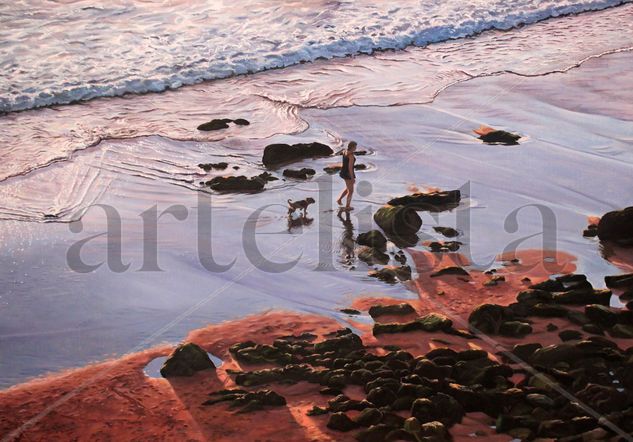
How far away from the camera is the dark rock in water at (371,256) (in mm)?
9539

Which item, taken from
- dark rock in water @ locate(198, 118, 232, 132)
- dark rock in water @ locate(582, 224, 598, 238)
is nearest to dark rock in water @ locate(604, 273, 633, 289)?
dark rock in water @ locate(582, 224, 598, 238)

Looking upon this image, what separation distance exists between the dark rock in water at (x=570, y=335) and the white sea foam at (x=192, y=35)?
8.42 meters

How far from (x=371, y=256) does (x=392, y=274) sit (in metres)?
→ 0.43

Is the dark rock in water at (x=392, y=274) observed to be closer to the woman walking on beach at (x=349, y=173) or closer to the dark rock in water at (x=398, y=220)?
the dark rock in water at (x=398, y=220)

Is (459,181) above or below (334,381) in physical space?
above

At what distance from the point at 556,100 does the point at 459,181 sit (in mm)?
2765

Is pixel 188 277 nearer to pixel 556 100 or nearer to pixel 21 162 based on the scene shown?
pixel 21 162

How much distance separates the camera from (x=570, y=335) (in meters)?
8.02

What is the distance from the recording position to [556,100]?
12992 millimetres

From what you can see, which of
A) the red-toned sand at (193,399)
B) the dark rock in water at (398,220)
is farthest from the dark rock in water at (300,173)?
the red-toned sand at (193,399)

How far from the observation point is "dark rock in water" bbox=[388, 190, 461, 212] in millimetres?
10633

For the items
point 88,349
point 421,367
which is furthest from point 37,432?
point 421,367

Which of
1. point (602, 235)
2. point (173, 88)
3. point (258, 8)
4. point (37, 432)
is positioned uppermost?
point (258, 8)

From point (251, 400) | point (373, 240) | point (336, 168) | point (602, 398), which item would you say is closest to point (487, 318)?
point (602, 398)
